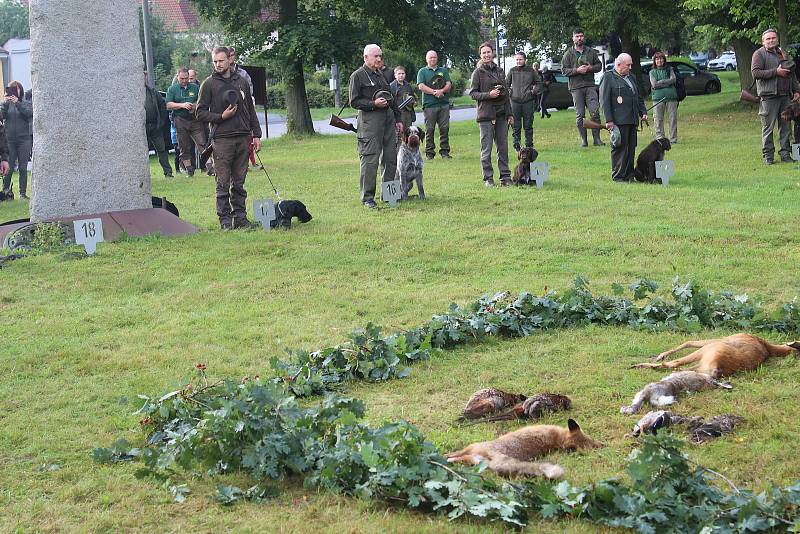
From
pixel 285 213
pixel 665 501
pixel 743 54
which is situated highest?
pixel 743 54

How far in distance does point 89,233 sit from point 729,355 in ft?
26.5

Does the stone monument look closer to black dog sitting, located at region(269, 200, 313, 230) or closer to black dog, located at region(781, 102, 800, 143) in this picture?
black dog sitting, located at region(269, 200, 313, 230)

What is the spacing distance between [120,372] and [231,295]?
2528mm

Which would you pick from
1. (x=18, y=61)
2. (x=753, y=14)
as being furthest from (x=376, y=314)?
(x=18, y=61)

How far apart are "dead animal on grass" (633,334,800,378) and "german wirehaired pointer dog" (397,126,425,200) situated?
8557mm

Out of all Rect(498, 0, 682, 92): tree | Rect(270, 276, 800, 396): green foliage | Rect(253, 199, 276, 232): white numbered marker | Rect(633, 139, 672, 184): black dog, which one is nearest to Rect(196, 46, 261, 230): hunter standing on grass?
Rect(253, 199, 276, 232): white numbered marker

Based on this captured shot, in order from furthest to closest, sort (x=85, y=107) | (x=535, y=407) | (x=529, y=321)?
(x=85, y=107) < (x=529, y=321) < (x=535, y=407)

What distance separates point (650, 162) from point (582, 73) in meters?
5.88

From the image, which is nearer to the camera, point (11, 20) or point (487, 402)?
point (487, 402)

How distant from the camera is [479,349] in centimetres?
772

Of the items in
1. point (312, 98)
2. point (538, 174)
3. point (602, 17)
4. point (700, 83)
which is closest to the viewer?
point (538, 174)

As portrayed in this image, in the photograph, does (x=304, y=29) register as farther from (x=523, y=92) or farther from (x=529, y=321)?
(x=529, y=321)

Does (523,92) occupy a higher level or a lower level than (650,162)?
higher

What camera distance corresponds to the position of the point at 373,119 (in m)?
14.6
